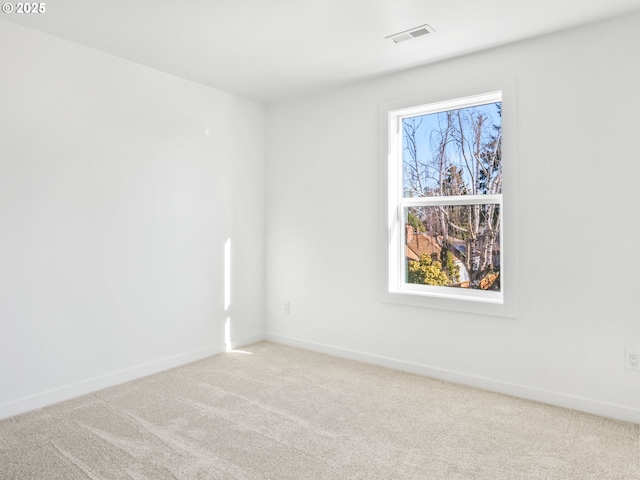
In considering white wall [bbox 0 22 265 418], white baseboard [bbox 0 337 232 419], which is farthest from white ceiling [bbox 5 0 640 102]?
white baseboard [bbox 0 337 232 419]

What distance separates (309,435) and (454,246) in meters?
1.81

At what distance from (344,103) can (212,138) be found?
1.22 m

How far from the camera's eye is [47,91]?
2.80 meters

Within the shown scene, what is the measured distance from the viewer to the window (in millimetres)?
3213

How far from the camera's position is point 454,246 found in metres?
3.39

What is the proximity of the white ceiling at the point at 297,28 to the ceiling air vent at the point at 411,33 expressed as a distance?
0.04 meters

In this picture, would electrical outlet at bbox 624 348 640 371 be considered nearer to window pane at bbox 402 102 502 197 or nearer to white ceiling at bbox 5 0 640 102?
window pane at bbox 402 102 502 197

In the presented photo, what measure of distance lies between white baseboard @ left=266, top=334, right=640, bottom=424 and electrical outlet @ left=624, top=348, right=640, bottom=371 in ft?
0.82

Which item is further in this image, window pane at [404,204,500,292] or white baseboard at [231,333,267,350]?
white baseboard at [231,333,267,350]

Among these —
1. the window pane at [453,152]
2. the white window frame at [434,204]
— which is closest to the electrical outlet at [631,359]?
the white window frame at [434,204]

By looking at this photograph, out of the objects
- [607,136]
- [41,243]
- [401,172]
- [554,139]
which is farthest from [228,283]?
[607,136]

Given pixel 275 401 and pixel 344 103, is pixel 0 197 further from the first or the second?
pixel 344 103

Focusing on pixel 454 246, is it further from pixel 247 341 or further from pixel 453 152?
pixel 247 341

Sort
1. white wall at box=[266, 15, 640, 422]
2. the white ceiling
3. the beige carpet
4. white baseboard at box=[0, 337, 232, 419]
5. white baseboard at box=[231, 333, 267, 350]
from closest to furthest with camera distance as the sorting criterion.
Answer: the beige carpet
the white ceiling
white wall at box=[266, 15, 640, 422]
white baseboard at box=[0, 337, 232, 419]
white baseboard at box=[231, 333, 267, 350]
